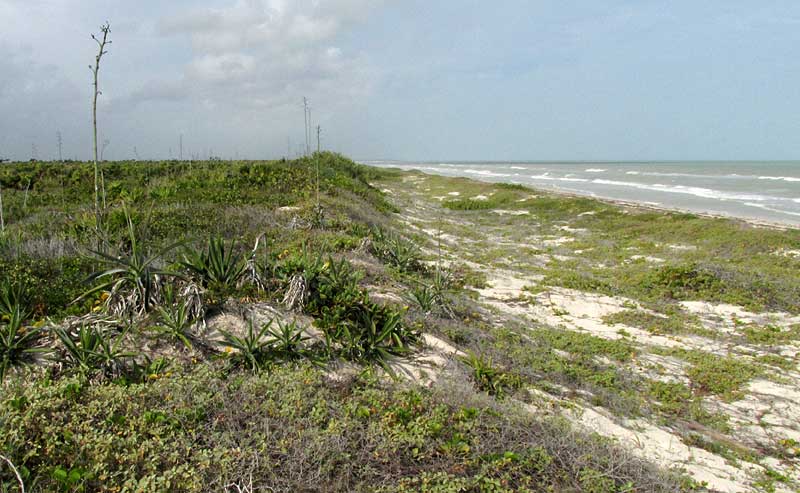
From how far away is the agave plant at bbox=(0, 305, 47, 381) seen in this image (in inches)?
138

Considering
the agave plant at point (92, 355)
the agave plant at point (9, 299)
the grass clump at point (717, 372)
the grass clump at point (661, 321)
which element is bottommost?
the grass clump at point (717, 372)

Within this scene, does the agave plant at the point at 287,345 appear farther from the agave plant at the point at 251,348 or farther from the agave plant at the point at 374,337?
the agave plant at the point at 374,337

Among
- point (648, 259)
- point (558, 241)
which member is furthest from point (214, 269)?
point (558, 241)

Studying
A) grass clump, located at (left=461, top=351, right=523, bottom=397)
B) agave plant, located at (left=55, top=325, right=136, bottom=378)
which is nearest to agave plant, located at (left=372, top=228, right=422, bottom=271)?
grass clump, located at (left=461, top=351, right=523, bottom=397)

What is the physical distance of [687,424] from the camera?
435 centimetres

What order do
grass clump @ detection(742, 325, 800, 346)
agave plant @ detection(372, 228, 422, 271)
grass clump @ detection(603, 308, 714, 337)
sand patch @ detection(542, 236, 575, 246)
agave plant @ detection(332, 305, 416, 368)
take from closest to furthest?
agave plant @ detection(332, 305, 416, 368)
grass clump @ detection(742, 325, 800, 346)
grass clump @ detection(603, 308, 714, 337)
agave plant @ detection(372, 228, 422, 271)
sand patch @ detection(542, 236, 575, 246)

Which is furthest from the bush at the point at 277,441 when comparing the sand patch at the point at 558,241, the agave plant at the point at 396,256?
the sand patch at the point at 558,241

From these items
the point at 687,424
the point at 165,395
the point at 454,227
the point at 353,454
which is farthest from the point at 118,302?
the point at 454,227

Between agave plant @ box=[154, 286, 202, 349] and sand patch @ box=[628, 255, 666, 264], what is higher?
agave plant @ box=[154, 286, 202, 349]

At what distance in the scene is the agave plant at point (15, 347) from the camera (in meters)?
3.51

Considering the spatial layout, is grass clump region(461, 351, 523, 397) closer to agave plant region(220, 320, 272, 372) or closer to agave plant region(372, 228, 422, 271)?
agave plant region(220, 320, 272, 372)

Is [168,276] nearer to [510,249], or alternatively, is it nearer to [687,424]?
[687,424]

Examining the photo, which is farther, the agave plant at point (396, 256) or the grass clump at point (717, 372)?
the agave plant at point (396, 256)

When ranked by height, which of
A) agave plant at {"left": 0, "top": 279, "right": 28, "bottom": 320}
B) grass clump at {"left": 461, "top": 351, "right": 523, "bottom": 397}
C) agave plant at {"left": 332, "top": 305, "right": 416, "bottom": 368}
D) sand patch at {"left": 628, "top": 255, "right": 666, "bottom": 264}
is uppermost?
agave plant at {"left": 0, "top": 279, "right": 28, "bottom": 320}
